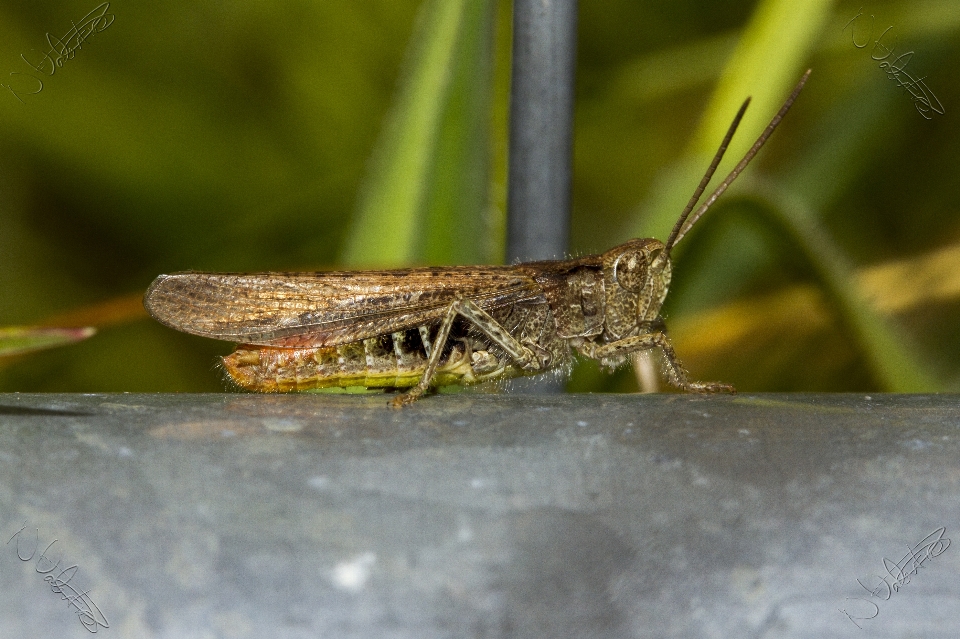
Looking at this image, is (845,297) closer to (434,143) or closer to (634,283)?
(634,283)

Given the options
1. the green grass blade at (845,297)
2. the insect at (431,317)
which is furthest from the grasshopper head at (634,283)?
the green grass blade at (845,297)

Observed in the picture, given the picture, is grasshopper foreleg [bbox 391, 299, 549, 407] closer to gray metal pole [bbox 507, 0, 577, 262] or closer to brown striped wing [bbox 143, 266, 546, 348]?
brown striped wing [bbox 143, 266, 546, 348]

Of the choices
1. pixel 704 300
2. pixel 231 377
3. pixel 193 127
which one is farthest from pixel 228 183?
pixel 704 300

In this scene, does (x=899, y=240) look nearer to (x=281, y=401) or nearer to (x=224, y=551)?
(x=281, y=401)

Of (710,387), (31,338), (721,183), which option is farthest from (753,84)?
(31,338)

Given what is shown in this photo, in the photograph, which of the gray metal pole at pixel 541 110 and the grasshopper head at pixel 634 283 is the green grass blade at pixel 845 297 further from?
the gray metal pole at pixel 541 110

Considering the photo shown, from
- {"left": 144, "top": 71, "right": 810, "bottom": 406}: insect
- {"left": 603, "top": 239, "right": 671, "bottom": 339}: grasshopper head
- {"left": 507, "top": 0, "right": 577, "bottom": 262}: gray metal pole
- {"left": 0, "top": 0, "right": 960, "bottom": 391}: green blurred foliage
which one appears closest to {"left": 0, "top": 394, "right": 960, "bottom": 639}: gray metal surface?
{"left": 507, "top": 0, "right": 577, "bottom": 262}: gray metal pole
